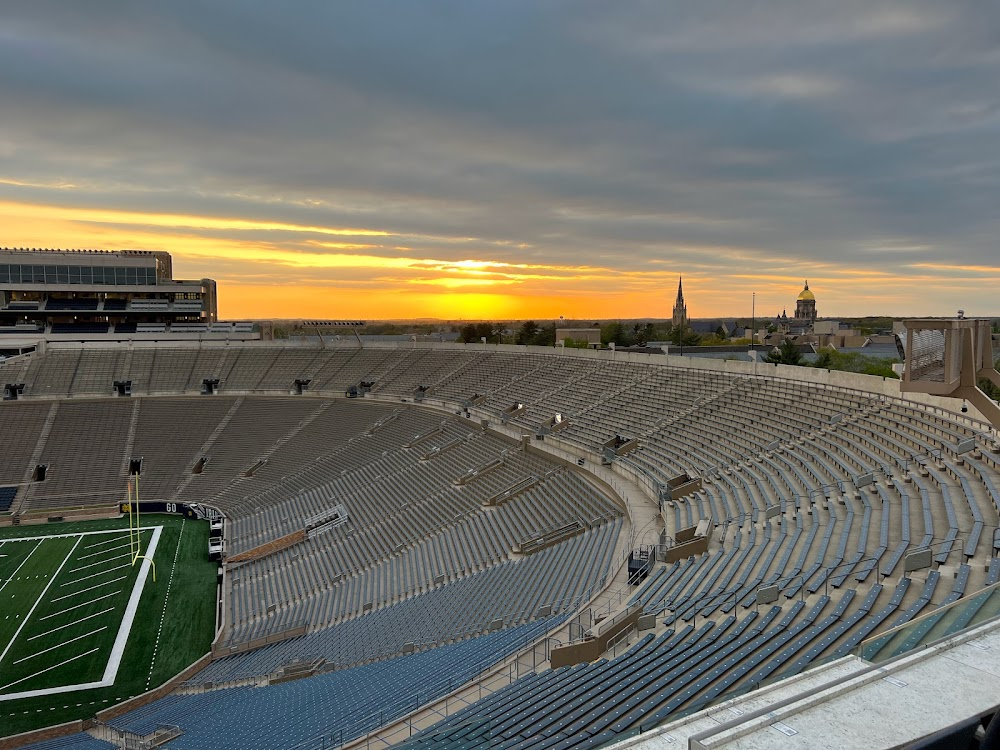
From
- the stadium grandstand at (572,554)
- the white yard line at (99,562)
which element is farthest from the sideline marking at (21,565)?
the stadium grandstand at (572,554)

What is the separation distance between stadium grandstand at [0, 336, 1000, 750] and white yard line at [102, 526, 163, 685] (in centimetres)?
206

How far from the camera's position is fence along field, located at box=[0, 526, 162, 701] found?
59.7 ft

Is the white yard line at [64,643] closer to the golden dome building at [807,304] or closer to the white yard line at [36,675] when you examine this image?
the white yard line at [36,675]

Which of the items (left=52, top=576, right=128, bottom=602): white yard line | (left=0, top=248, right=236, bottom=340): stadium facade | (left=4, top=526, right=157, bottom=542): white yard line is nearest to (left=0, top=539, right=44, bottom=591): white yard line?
(left=4, top=526, right=157, bottom=542): white yard line

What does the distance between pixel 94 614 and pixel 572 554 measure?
15165 mm

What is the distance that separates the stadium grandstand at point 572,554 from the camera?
5098 millimetres

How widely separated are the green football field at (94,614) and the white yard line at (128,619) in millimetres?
31

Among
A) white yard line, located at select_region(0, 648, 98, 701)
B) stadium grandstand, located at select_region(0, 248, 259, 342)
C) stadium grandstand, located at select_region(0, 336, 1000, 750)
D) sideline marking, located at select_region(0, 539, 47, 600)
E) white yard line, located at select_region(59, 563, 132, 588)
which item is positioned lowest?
sideline marking, located at select_region(0, 539, 47, 600)

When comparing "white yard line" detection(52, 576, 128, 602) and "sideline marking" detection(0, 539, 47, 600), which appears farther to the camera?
"sideline marking" detection(0, 539, 47, 600)

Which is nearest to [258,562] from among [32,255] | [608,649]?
[608,649]

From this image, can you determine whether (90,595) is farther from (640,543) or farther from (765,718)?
(765,718)

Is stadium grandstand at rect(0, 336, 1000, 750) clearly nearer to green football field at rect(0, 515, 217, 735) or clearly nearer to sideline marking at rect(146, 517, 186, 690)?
green football field at rect(0, 515, 217, 735)

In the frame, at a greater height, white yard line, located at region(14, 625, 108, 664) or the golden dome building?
the golden dome building

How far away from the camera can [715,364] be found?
91.4 ft
